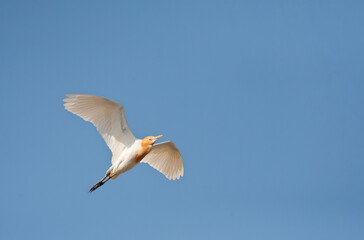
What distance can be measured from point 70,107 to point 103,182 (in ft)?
8.25

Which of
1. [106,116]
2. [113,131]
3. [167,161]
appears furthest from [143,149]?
[167,161]

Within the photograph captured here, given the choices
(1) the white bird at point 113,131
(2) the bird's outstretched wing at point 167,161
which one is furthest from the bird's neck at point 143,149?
(2) the bird's outstretched wing at point 167,161

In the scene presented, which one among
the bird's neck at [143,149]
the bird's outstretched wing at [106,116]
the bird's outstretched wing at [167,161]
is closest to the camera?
the bird's outstretched wing at [106,116]

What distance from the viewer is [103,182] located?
15.0 m

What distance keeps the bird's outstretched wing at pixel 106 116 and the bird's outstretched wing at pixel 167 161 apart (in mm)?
1603

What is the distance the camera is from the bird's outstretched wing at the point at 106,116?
14711mm

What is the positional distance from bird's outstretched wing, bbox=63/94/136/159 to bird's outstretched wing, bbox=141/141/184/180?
160 cm

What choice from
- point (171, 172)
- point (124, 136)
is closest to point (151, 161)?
point (171, 172)

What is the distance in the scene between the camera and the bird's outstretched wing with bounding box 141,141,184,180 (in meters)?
16.6

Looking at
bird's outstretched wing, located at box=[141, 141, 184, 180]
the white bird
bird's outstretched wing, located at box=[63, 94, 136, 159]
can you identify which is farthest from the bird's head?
bird's outstretched wing, located at box=[141, 141, 184, 180]

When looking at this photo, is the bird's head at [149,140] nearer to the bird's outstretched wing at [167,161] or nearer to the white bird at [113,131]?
the white bird at [113,131]

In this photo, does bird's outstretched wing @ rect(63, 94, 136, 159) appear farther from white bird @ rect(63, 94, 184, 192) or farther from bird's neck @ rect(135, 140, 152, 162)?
bird's neck @ rect(135, 140, 152, 162)

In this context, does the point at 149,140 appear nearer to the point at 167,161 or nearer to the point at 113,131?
the point at 113,131

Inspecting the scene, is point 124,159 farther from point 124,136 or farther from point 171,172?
point 171,172
